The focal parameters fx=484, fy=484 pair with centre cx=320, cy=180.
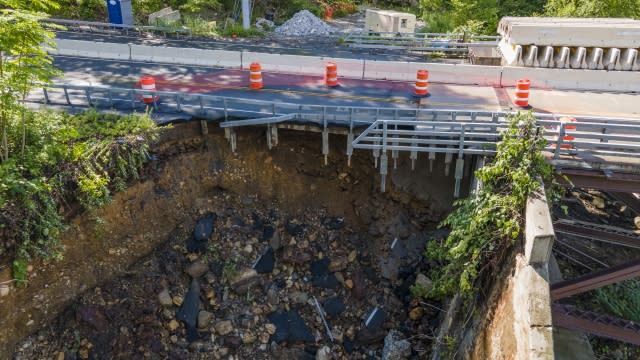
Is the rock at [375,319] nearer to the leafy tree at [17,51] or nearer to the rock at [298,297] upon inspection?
the rock at [298,297]

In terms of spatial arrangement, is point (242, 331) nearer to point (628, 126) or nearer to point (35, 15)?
point (35, 15)

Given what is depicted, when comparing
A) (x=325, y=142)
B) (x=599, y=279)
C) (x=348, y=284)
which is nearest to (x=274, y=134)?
(x=325, y=142)

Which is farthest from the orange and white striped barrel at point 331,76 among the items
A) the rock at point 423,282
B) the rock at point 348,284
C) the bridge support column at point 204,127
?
the rock at point 423,282

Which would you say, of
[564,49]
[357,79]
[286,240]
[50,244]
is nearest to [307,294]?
[286,240]

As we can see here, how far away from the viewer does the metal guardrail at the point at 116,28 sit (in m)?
21.9

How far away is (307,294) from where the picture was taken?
1288 cm

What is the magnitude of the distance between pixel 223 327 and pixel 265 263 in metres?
2.01

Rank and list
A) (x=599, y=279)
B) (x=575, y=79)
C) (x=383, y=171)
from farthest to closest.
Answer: (x=575, y=79)
(x=383, y=171)
(x=599, y=279)

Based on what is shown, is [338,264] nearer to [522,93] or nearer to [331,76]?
[331,76]

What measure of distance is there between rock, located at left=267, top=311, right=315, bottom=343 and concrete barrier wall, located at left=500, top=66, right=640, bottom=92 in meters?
10.8

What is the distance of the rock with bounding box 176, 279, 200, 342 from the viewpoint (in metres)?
11.7

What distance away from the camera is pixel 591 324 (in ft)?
33.0

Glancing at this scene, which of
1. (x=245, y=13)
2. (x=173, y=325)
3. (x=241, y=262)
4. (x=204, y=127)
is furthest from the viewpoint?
(x=245, y=13)

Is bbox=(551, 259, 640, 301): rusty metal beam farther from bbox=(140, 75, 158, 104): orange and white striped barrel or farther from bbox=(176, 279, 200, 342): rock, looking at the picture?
bbox=(140, 75, 158, 104): orange and white striped barrel
